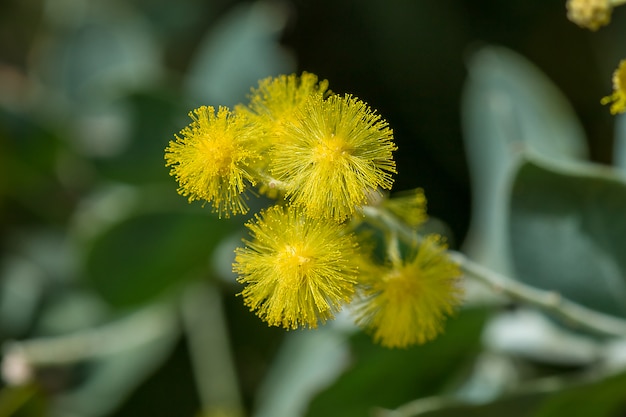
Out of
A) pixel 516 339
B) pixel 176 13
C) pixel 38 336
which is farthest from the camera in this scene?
pixel 176 13

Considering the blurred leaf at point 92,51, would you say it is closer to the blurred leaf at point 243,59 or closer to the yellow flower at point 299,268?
the blurred leaf at point 243,59

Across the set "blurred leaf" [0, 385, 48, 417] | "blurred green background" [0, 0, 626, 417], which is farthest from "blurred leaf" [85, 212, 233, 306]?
"blurred leaf" [0, 385, 48, 417]

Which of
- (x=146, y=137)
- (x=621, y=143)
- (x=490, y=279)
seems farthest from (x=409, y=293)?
(x=146, y=137)

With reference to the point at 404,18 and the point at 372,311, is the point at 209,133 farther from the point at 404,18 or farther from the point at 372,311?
the point at 404,18

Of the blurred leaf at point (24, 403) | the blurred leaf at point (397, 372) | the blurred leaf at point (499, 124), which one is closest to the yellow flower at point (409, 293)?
the blurred leaf at point (397, 372)

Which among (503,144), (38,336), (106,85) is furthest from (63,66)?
(503,144)

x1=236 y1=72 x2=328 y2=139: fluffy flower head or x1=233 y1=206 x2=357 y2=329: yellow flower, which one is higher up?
x1=236 y1=72 x2=328 y2=139: fluffy flower head

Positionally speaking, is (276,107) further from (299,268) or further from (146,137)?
(146,137)

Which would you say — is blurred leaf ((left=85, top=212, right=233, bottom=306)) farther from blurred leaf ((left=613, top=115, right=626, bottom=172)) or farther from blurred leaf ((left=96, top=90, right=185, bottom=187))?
blurred leaf ((left=613, top=115, right=626, bottom=172))
